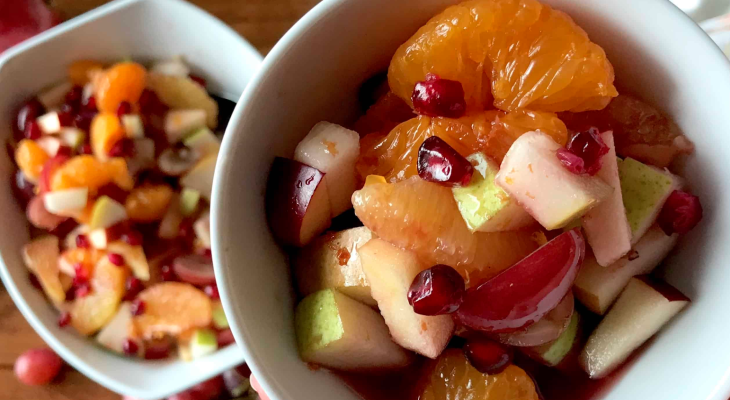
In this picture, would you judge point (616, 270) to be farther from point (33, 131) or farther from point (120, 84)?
point (33, 131)

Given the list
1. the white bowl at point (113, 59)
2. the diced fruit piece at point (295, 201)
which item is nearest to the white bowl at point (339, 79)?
the diced fruit piece at point (295, 201)

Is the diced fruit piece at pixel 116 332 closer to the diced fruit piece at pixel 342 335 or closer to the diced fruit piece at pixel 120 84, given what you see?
the diced fruit piece at pixel 120 84

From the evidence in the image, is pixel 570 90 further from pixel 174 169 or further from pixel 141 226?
pixel 141 226

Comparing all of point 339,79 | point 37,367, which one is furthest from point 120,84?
point 339,79

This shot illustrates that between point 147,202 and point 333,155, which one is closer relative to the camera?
point 333,155

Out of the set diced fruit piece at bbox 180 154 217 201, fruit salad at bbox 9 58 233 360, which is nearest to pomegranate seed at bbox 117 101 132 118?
fruit salad at bbox 9 58 233 360

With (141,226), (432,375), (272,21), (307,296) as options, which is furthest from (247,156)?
(141,226)
